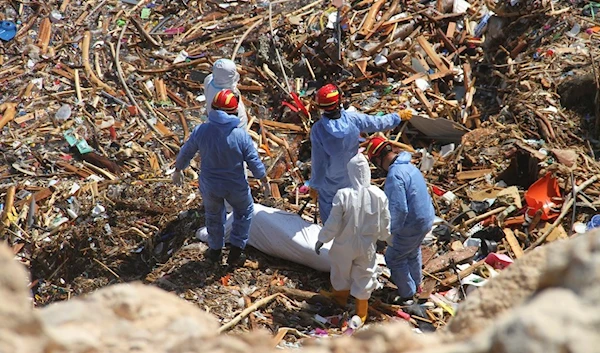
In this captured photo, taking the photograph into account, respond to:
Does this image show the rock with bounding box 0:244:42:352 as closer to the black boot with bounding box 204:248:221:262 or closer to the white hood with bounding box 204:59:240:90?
the black boot with bounding box 204:248:221:262

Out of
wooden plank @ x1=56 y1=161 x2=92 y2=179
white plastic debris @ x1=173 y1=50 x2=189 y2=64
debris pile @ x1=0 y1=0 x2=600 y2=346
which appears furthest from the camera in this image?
white plastic debris @ x1=173 y1=50 x2=189 y2=64

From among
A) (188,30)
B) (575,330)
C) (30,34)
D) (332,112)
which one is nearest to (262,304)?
(332,112)

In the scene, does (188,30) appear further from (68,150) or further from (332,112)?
(332,112)

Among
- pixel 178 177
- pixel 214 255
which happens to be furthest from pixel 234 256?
pixel 178 177

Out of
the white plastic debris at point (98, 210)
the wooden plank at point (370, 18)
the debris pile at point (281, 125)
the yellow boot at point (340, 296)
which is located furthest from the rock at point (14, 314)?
the wooden plank at point (370, 18)

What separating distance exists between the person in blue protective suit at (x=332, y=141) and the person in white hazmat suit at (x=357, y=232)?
2.56 feet

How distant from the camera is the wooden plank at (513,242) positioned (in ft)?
23.0

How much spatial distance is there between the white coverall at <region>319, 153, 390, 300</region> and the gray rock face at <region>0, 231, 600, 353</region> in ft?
9.26

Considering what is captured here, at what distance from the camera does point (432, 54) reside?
10.0 metres

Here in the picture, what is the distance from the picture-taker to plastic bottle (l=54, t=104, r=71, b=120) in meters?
9.13

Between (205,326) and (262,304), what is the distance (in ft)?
12.7

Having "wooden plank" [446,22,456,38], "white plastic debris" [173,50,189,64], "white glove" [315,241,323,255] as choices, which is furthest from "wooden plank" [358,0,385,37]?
"white glove" [315,241,323,255]

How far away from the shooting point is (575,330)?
1911 mm

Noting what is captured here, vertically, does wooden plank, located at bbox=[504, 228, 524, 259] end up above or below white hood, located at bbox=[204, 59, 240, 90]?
below
